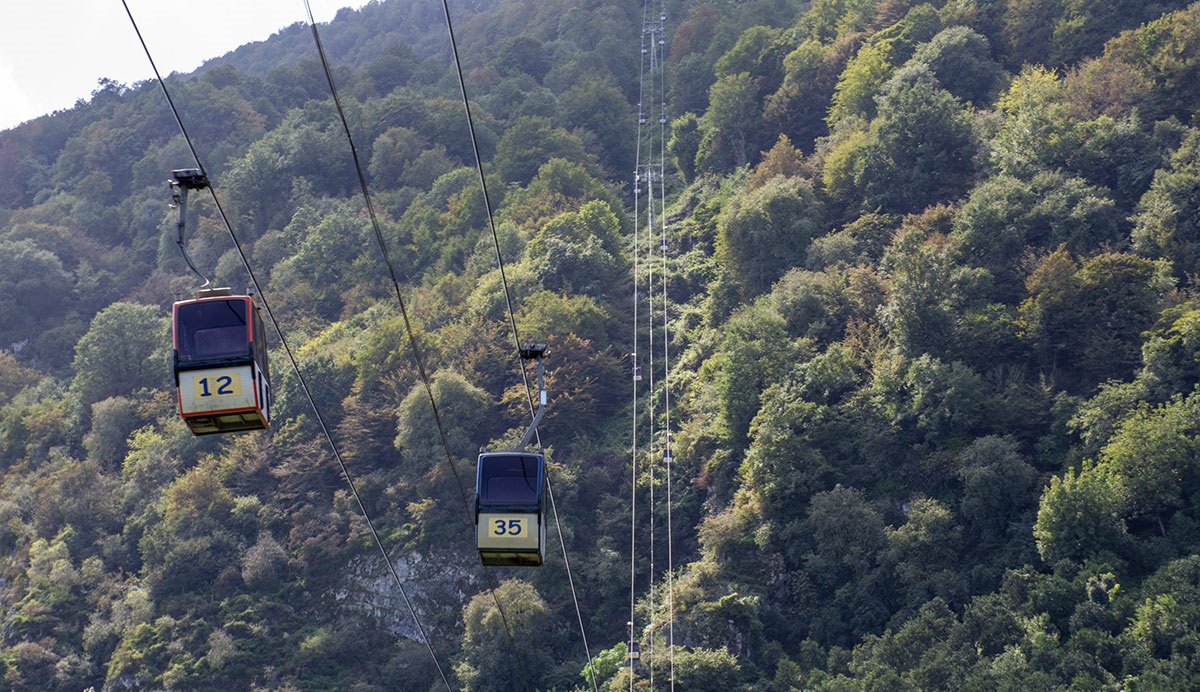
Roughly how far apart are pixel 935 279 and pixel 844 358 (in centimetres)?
500

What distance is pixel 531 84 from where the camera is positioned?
110m

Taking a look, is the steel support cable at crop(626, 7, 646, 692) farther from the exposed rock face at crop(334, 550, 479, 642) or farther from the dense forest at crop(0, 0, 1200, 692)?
the exposed rock face at crop(334, 550, 479, 642)

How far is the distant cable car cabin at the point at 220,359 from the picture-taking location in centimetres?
2600

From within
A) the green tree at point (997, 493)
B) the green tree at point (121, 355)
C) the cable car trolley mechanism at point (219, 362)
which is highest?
the cable car trolley mechanism at point (219, 362)

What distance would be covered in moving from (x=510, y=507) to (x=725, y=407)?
3192cm

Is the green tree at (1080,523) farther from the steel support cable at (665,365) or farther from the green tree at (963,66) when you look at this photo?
the green tree at (963,66)

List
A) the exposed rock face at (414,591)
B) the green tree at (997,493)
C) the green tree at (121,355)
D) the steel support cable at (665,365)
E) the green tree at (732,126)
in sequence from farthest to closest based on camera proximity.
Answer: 1. the green tree at (732,126)
2. the green tree at (121,355)
3. the exposed rock face at (414,591)
4. the steel support cable at (665,365)
5. the green tree at (997,493)

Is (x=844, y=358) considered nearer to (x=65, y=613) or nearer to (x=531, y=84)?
(x=65, y=613)

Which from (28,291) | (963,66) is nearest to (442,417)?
(963,66)

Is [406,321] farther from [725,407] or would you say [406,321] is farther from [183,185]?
[725,407]

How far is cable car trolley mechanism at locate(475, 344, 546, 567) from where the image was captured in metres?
28.2

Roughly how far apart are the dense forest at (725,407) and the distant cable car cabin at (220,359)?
8.48 metres

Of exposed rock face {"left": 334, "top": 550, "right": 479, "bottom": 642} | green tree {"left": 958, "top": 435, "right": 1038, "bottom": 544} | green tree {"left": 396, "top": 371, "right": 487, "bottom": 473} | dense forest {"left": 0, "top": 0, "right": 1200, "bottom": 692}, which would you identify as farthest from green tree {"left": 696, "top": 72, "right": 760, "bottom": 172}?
green tree {"left": 958, "top": 435, "right": 1038, "bottom": 544}

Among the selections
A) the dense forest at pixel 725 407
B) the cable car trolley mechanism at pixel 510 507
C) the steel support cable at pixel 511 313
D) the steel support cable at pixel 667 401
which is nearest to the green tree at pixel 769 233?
the dense forest at pixel 725 407
